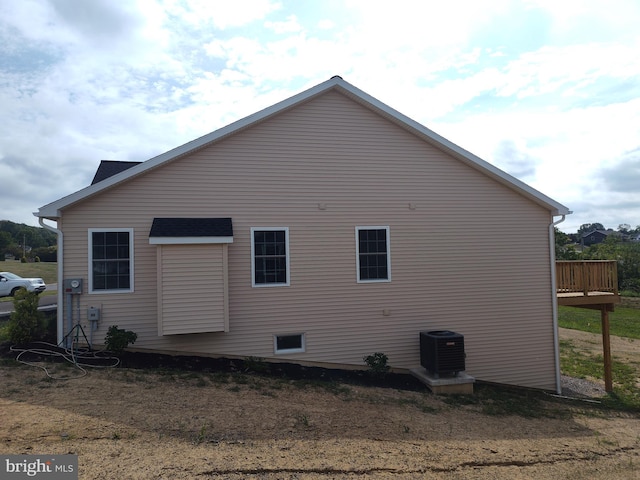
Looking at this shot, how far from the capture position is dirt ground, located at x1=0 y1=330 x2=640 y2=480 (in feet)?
15.9

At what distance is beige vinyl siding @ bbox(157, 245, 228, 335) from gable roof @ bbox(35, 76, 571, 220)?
5.98 feet

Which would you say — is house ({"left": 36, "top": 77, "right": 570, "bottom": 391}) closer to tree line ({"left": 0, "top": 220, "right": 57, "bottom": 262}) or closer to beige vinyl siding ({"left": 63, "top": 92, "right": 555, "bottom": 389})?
beige vinyl siding ({"left": 63, "top": 92, "right": 555, "bottom": 389})

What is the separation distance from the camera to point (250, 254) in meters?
9.49

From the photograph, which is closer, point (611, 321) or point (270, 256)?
point (270, 256)

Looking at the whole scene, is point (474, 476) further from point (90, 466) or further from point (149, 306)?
point (149, 306)

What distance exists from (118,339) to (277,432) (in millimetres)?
4353

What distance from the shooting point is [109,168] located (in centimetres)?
1183

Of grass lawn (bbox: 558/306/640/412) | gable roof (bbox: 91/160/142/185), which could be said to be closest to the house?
grass lawn (bbox: 558/306/640/412)

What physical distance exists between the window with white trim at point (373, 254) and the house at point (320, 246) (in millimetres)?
27

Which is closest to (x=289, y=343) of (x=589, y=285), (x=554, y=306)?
(x=554, y=306)

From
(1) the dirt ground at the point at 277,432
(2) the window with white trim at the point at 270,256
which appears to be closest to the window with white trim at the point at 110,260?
(1) the dirt ground at the point at 277,432

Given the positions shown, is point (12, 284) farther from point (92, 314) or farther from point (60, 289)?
point (92, 314)

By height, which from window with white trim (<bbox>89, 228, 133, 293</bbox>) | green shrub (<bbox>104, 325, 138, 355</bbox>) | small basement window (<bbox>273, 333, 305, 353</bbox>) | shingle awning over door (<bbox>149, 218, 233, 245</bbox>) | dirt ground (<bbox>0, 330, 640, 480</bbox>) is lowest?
dirt ground (<bbox>0, 330, 640, 480</bbox>)

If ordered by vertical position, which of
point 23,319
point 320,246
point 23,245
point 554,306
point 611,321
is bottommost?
point 611,321
